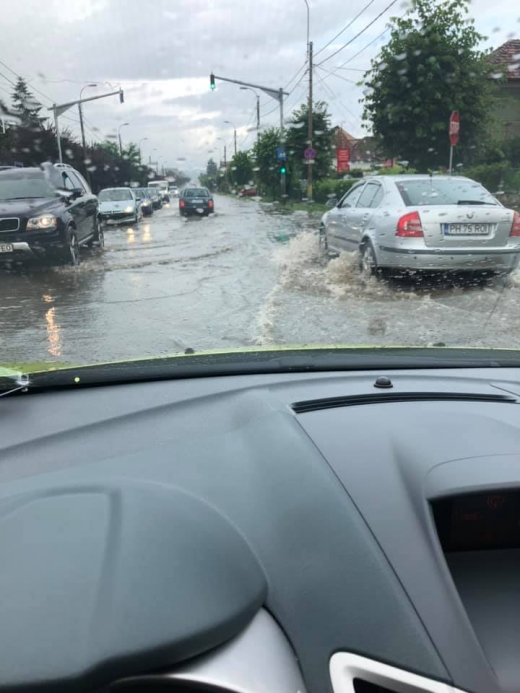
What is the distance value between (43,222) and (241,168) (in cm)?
4553

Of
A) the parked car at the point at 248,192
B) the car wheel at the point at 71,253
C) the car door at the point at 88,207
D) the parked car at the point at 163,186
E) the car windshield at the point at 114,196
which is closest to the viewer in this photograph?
the car wheel at the point at 71,253

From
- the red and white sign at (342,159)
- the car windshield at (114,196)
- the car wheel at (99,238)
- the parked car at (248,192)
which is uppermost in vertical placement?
the red and white sign at (342,159)

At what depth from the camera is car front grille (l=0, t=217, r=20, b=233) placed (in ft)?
31.9

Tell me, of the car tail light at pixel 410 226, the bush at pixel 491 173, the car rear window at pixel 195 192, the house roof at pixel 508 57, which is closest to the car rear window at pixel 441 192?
the car tail light at pixel 410 226

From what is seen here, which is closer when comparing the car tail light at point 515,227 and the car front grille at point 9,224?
the car tail light at point 515,227

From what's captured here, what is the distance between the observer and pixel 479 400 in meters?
2.14

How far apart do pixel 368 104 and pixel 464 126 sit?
9.34ft

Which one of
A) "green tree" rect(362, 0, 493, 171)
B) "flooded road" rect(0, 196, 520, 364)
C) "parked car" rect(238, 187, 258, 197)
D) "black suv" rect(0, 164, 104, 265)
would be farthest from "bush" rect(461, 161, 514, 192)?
"parked car" rect(238, 187, 258, 197)

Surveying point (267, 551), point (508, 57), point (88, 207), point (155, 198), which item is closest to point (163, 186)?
point (155, 198)

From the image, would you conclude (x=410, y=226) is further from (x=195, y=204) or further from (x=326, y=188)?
(x=326, y=188)

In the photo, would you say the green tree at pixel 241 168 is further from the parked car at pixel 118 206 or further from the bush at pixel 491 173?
the bush at pixel 491 173

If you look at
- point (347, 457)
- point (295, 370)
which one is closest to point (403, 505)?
point (347, 457)

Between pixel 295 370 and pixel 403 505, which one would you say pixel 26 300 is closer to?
pixel 295 370

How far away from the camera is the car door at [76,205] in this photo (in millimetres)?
11359
